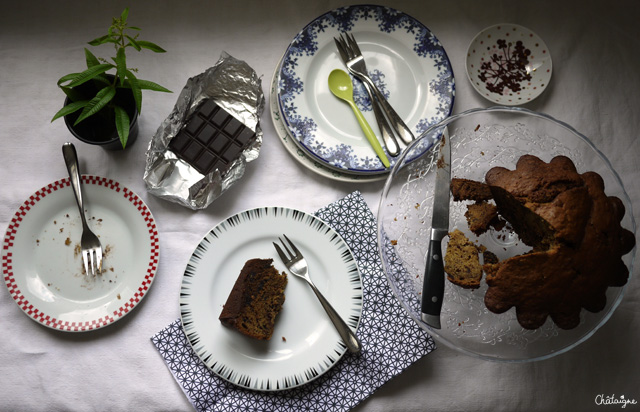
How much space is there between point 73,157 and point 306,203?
81 centimetres

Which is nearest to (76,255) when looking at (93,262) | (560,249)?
(93,262)

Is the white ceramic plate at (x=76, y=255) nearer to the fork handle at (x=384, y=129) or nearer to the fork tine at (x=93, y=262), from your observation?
the fork tine at (x=93, y=262)

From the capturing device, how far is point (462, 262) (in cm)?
153

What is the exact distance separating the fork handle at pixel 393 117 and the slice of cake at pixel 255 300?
65cm

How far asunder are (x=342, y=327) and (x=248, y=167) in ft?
2.14

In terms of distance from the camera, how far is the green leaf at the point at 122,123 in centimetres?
153

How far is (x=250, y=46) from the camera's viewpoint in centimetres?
186

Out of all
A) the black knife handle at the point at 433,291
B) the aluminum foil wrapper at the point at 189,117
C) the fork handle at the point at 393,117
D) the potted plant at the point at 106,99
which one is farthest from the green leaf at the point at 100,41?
the black knife handle at the point at 433,291

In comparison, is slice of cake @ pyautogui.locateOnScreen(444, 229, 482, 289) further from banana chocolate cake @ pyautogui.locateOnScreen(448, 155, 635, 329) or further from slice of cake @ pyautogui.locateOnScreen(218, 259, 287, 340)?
slice of cake @ pyautogui.locateOnScreen(218, 259, 287, 340)

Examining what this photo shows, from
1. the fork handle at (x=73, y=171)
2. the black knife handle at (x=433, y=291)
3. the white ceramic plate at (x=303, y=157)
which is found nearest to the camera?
the black knife handle at (x=433, y=291)

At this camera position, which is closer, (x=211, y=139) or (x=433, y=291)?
(x=433, y=291)

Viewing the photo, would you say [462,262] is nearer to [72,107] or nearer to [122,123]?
[122,123]

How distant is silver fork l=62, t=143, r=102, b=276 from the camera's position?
5.48 feet

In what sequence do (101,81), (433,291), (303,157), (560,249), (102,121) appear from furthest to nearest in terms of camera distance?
(303,157) < (102,121) < (101,81) < (433,291) < (560,249)
